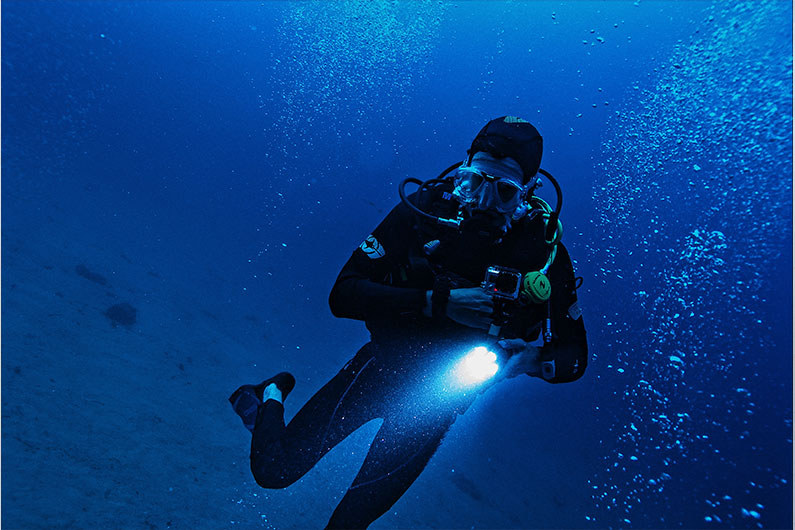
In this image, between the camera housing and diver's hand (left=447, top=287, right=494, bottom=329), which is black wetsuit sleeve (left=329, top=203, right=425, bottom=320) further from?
the camera housing

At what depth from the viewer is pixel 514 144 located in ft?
8.34

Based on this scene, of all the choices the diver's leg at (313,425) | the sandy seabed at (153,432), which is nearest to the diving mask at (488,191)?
the diver's leg at (313,425)

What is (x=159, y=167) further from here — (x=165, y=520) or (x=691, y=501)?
(x=691, y=501)

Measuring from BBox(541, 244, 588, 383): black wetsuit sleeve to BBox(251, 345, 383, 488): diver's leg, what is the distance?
3.79 feet

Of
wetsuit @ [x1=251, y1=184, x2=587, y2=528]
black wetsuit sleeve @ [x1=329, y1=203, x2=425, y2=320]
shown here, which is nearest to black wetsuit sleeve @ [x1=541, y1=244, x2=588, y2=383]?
wetsuit @ [x1=251, y1=184, x2=587, y2=528]

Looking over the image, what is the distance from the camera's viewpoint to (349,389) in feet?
9.07

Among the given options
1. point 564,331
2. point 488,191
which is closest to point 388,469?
point 564,331

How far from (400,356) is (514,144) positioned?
147 cm

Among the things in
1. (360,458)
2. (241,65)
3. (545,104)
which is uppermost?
(241,65)

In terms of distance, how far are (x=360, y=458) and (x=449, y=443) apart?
132 inches

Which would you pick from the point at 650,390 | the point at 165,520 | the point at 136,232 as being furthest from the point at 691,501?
the point at 136,232

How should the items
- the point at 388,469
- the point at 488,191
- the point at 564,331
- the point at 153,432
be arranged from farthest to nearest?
the point at 153,432, the point at 564,331, the point at 388,469, the point at 488,191

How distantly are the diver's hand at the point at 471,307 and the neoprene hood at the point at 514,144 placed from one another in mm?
804

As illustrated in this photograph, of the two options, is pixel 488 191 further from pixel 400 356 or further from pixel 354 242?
pixel 354 242
